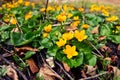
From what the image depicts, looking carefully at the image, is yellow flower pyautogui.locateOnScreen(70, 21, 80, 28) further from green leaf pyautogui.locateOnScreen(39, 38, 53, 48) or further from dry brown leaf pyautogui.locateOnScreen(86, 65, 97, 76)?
dry brown leaf pyautogui.locateOnScreen(86, 65, 97, 76)

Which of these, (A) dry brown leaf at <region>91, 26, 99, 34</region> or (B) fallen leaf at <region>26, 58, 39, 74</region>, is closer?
(B) fallen leaf at <region>26, 58, 39, 74</region>

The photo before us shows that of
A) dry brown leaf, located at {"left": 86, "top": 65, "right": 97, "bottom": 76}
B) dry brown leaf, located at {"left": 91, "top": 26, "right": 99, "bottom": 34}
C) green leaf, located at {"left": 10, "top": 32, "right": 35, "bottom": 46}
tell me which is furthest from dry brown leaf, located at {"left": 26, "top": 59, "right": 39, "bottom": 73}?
dry brown leaf, located at {"left": 91, "top": 26, "right": 99, "bottom": 34}

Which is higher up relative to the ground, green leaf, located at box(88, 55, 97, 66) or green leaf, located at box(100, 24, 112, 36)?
green leaf, located at box(100, 24, 112, 36)

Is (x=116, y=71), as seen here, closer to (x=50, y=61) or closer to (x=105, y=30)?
(x=50, y=61)

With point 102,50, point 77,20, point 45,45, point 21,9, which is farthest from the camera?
point 21,9

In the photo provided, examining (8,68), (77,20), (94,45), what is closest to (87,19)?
(77,20)

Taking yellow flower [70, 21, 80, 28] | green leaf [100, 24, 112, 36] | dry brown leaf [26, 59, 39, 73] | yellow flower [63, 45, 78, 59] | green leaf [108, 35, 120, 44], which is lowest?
dry brown leaf [26, 59, 39, 73]

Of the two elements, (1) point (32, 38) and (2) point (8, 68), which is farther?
(1) point (32, 38)

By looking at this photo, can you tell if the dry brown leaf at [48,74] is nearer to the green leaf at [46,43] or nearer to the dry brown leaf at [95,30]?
the green leaf at [46,43]

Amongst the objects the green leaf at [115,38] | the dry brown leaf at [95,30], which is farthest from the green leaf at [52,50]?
the green leaf at [115,38]

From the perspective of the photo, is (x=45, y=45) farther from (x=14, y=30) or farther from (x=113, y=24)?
(x=113, y=24)

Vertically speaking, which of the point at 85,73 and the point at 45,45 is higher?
the point at 45,45
